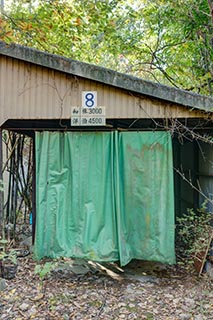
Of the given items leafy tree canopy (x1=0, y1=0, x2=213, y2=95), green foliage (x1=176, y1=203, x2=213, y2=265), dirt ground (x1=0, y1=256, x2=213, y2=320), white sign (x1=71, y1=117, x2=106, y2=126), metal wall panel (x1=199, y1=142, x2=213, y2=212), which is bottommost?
dirt ground (x1=0, y1=256, x2=213, y2=320)

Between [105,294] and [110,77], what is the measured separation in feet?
8.86

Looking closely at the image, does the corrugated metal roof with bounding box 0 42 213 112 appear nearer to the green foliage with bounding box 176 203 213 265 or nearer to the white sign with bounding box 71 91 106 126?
the white sign with bounding box 71 91 106 126

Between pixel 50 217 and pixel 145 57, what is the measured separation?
5.85 metres

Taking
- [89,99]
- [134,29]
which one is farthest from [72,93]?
[134,29]

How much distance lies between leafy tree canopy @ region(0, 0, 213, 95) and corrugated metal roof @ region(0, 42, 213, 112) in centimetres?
68

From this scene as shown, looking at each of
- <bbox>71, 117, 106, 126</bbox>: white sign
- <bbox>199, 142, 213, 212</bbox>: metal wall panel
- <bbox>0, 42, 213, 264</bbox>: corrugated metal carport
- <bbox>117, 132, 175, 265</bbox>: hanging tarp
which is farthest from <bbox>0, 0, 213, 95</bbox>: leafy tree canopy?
<bbox>117, 132, 175, 265</bbox>: hanging tarp

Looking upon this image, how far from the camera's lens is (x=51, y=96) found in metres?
4.02

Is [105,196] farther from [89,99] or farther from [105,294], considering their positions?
[89,99]

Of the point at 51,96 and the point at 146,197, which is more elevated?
the point at 51,96

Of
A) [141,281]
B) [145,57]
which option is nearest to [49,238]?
[141,281]

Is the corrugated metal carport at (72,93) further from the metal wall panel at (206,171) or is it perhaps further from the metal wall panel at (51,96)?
the metal wall panel at (206,171)

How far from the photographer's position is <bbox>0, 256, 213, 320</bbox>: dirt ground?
3.14 meters

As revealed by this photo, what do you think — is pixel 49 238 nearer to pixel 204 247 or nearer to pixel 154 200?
pixel 154 200

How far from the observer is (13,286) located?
3754mm
